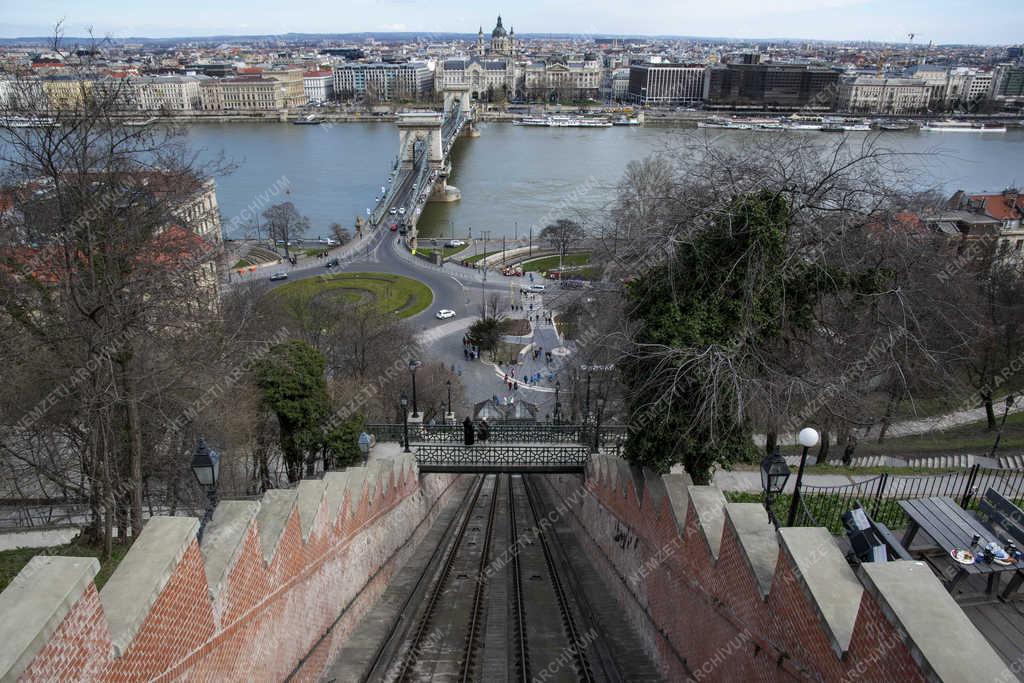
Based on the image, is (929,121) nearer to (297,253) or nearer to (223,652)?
(297,253)

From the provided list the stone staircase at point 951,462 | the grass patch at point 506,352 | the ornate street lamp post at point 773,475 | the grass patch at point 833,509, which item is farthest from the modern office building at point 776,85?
the ornate street lamp post at point 773,475

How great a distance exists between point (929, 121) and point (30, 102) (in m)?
152

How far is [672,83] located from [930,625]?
17118cm

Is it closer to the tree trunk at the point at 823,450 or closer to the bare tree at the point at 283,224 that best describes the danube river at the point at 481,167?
the bare tree at the point at 283,224

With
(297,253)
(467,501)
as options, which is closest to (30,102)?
(467,501)

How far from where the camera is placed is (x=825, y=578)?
4.51 m

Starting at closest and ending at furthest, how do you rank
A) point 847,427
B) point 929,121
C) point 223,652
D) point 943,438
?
point 223,652, point 847,427, point 943,438, point 929,121

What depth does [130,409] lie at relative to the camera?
826 centimetres

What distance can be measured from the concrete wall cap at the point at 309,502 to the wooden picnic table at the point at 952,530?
6.27m

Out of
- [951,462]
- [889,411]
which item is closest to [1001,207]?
[889,411]

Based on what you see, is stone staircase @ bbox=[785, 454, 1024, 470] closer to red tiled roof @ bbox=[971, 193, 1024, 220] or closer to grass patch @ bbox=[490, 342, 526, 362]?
grass patch @ bbox=[490, 342, 526, 362]

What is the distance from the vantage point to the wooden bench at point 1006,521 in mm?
5559

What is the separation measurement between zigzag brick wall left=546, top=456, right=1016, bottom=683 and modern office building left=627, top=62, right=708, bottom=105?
164 m

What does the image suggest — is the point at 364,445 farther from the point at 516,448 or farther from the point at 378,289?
the point at 378,289
